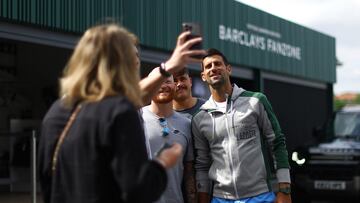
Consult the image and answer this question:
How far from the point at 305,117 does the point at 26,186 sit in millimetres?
12164

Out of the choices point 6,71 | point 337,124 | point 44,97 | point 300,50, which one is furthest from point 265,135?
point 300,50

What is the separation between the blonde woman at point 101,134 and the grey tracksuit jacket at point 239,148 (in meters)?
1.86

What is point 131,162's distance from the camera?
241 cm

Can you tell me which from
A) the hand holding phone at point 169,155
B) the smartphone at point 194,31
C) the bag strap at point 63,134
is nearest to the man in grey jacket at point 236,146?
the smartphone at point 194,31

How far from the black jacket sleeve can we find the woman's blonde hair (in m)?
0.14

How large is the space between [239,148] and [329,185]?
683cm

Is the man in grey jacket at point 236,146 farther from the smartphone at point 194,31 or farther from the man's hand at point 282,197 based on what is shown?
the smartphone at point 194,31

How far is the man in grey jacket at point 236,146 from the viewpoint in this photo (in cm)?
448

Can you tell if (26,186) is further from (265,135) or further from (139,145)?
(139,145)

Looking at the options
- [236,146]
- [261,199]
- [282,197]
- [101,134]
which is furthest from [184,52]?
[282,197]

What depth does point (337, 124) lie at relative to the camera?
1220cm

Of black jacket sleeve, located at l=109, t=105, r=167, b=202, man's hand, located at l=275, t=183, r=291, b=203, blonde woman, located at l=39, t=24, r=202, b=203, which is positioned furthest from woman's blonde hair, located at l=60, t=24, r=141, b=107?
man's hand, located at l=275, t=183, r=291, b=203

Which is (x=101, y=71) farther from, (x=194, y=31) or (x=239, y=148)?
(x=239, y=148)

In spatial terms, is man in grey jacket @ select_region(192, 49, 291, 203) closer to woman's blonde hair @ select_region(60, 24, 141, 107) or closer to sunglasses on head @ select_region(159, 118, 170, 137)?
sunglasses on head @ select_region(159, 118, 170, 137)
